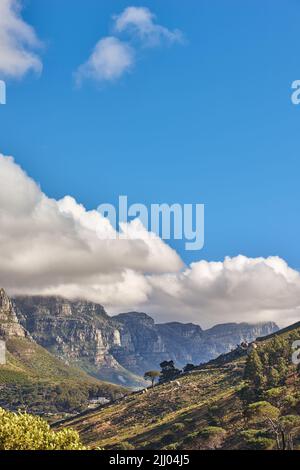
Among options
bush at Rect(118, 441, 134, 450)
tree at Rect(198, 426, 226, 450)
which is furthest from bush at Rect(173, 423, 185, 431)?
tree at Rect(198, 426, 226, 450)

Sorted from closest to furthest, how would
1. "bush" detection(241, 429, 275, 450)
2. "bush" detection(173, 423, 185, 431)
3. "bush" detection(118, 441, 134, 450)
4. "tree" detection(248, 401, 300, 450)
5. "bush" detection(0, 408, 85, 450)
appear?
"bush" detection(0, 408, 85, 450)
"bush" detection(241, 429, 275, 450)
"tree" detection(248, 401, 300, 450)
"bush" detection(118, 441, 134, 450)
"bush" detection(173, 423, 185, 431)

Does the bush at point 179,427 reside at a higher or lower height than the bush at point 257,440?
higher

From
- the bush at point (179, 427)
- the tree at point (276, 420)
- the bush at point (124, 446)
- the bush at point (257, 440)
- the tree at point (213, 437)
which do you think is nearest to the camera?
the bush at point (257, 440)

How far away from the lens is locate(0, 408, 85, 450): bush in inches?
2264

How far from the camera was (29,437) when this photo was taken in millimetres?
57875

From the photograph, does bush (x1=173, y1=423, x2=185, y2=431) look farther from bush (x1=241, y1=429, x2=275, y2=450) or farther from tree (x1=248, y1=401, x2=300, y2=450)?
tree (x1=248, y1=401, x2=300, y2=450)

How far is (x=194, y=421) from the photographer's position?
168 meters

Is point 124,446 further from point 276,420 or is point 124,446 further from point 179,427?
point 276,420

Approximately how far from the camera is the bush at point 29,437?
57.5 m

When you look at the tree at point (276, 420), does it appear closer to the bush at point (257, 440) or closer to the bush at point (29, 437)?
the bush at point (257, 440)

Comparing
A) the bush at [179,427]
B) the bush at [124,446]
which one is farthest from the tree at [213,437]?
the bush at [124,446]

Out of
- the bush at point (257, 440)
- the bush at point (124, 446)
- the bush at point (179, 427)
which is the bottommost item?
the bush at point (124, 446)

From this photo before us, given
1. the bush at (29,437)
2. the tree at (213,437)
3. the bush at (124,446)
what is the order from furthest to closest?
the bush at (124,446)
the tree at (213,437)
the bush at (29,437)
